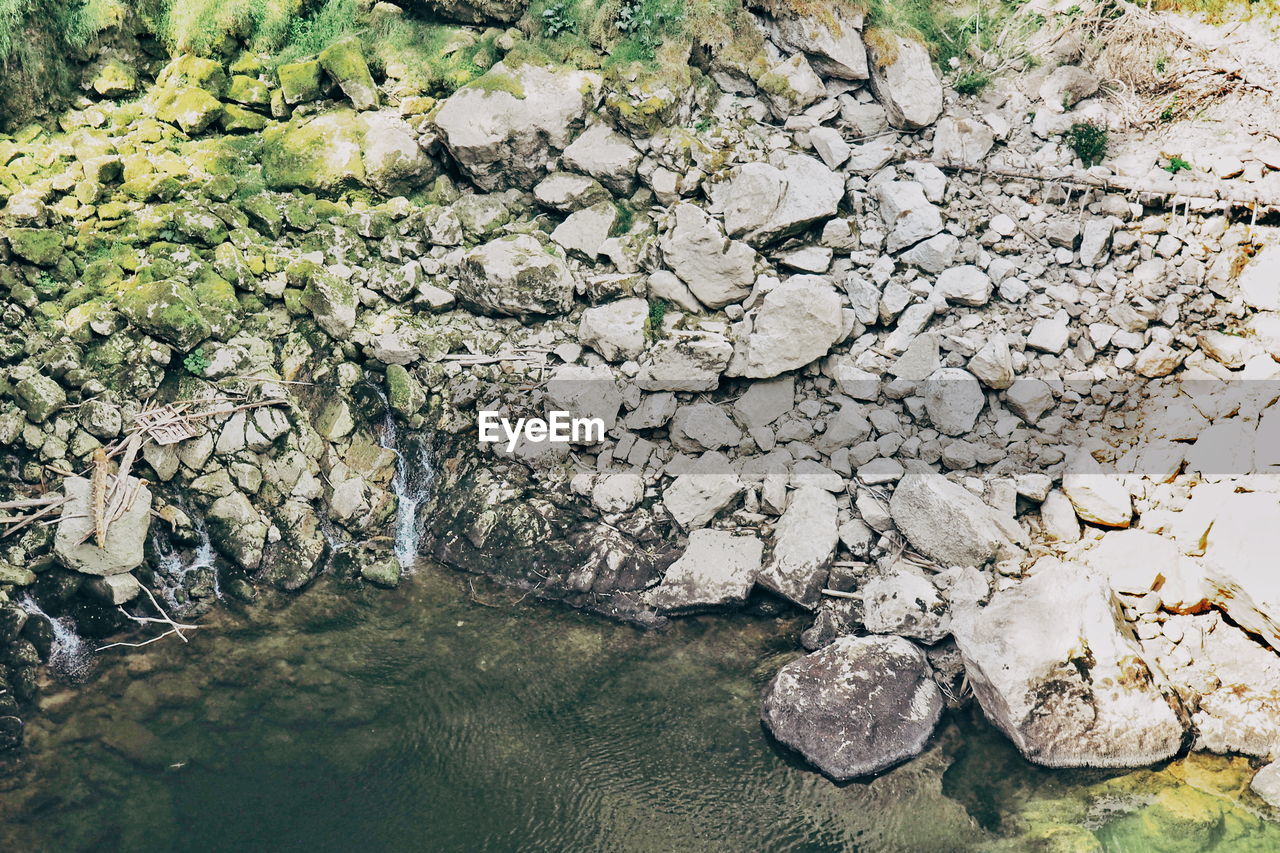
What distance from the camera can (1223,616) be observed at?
Result: 8141 mm

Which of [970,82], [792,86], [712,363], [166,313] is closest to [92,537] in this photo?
[166,313]

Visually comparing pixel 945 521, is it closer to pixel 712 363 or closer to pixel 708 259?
pixel 712 363

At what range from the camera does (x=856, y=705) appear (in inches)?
317

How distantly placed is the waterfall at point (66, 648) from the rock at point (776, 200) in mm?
8225

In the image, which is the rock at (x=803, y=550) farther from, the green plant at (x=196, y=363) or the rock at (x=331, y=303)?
the green plant at (x=196, y=363)

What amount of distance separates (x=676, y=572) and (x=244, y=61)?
9.11 m

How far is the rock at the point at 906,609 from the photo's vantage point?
8.59m

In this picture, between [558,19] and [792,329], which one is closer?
[792,329]

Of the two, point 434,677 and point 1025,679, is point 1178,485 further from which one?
Result: point 434,677

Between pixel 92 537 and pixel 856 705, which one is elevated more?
pixel 92 537

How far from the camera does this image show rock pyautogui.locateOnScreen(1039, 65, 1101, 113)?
415 inches

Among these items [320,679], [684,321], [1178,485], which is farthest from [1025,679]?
[320,679]

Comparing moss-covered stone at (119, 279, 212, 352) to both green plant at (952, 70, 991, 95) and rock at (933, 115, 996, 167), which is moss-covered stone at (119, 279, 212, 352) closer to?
rock at (933, 115, 996, 167)

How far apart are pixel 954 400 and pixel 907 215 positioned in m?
2.27
